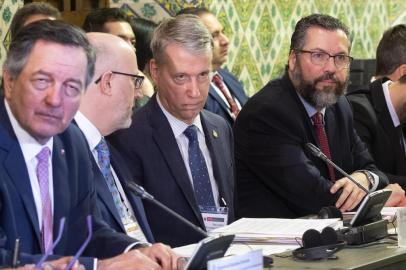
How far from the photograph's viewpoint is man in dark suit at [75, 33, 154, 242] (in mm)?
3688

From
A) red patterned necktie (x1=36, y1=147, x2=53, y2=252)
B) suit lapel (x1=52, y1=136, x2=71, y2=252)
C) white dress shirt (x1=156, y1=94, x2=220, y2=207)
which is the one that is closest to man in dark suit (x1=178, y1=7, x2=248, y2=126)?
white dress shirt (x1=156, y1=94, x2=220, y2=207)

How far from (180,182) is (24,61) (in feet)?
3.97

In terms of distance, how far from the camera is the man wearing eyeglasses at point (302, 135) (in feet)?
15.7

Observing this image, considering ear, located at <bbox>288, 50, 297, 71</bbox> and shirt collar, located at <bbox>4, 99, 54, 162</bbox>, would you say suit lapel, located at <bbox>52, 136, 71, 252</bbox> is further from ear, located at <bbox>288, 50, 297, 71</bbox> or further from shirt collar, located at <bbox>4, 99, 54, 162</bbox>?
ear, located at <bbox>288, 50, 297, 71</bbox>

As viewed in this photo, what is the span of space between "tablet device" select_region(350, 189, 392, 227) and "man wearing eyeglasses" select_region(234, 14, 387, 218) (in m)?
0.68

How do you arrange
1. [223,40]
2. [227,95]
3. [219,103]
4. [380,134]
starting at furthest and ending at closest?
1. [223,40]
2. [227,95]
3. [219,103]
4. [380,134]

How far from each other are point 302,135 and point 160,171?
2.89 ft

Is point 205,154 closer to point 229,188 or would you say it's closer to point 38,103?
point 229,188

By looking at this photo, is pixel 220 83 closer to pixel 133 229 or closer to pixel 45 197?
pixel 133 229

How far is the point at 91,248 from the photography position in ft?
11.4

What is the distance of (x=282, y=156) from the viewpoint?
4.80 metres

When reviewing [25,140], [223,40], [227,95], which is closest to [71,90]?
[25,140]

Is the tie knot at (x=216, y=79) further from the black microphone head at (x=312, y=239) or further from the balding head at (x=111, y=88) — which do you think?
the black microphone head at (x=312, y=239)

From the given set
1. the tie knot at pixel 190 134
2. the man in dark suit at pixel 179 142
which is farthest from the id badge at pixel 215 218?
the tie knot at pixel 190 134
